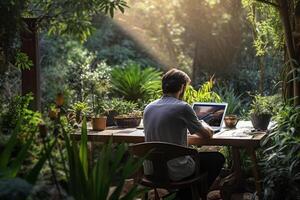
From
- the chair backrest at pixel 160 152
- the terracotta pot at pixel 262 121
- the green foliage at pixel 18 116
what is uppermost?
the green foliage at pixel 18 116

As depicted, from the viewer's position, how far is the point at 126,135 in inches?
170

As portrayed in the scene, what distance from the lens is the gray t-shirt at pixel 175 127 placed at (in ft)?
12.5

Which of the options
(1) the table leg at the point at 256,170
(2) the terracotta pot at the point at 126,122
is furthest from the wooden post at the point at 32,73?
(1) the table leg at the point at 256,170

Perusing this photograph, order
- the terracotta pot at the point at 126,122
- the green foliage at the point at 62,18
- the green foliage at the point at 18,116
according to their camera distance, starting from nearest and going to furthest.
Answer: the green foliage at the point at 18,116, the green foliage at the point at 62,18, the terracotta pot at the point at 126,122

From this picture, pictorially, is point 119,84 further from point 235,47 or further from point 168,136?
point 235,47

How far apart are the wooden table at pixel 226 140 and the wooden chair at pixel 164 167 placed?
26cm

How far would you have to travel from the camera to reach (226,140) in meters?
3.99

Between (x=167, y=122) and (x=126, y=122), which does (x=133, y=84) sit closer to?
(x=126, y=122)

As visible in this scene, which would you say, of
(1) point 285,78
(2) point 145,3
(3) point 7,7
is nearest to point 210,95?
(1) point 285,78

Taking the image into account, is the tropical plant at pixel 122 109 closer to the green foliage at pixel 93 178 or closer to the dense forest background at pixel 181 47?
the green foliage at pixel 93 178

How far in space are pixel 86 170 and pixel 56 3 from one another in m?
1.35

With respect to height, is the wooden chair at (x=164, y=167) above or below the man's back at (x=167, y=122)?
below

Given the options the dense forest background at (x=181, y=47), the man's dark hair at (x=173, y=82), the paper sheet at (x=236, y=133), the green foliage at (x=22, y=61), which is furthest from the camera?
the dense forest background at (x=181, y=47)

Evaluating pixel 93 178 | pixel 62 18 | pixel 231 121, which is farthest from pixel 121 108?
pixel 93 178
